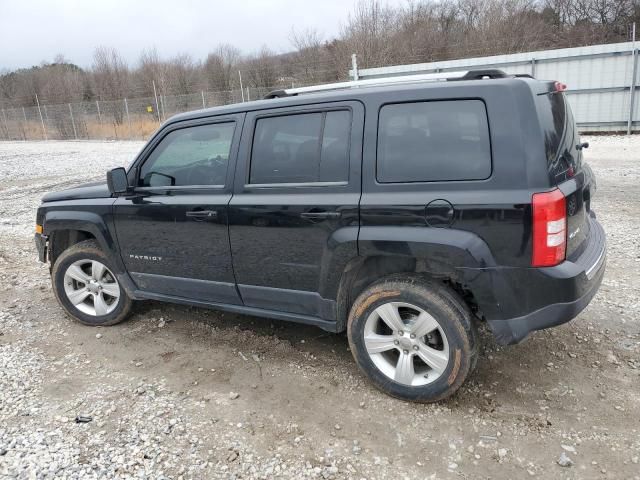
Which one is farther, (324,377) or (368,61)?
(368,61)

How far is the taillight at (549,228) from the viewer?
2.58 meters

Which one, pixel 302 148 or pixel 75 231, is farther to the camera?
pixel 75 231

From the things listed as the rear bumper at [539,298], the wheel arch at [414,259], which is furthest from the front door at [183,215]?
the rear bumper at [539,298]

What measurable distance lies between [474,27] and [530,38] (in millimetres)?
4151

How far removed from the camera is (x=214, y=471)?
268cm

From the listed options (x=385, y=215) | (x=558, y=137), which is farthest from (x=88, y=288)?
(x=558, y=137)

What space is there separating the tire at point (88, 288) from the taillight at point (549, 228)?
333 centimetres

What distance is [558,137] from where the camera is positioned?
282cm

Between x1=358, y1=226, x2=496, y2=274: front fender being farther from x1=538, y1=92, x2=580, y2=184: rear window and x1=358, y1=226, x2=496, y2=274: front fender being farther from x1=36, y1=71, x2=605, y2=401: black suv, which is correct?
x1=538, y1=92, x2=580, y2=184: rear window

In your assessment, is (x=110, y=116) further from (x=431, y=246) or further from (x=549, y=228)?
(x=549, y=228)

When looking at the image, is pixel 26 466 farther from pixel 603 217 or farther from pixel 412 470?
pixel 603 217

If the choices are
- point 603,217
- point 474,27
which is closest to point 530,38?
point 474,27

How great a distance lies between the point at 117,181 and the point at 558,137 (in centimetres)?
309

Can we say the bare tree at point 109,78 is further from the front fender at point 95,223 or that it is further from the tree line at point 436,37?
the front fender at point 95,223
